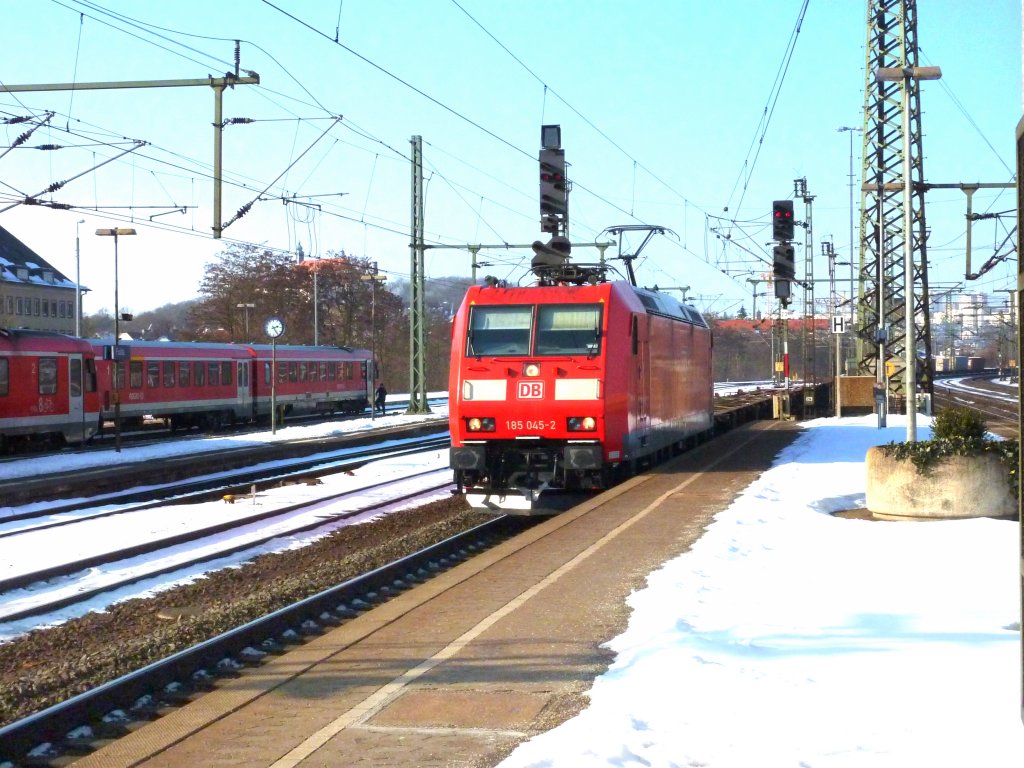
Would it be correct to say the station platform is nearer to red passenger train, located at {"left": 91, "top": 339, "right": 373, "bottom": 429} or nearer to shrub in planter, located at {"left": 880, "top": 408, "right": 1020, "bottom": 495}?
shrub in planter, located at {"left": 880, "top": 408, "right": 1020, "bottom": 495}

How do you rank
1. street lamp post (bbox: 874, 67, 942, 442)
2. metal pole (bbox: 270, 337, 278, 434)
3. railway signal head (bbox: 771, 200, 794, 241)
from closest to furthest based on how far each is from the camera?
1. street lamp post (bbox: 874, 67, 942, 442)
2. railway signal head (bbox: 771, 200, 794, 241)
3. metal pole (bbox: 270, 337, 278, 434)

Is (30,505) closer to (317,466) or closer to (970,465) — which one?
(317,466)

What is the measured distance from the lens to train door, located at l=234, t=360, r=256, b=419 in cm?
4150

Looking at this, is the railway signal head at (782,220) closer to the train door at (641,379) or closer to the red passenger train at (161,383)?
the train door at (641,379)

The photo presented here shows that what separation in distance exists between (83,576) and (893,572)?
7.75m

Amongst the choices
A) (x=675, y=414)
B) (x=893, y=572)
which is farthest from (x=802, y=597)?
(x=675, y=414)

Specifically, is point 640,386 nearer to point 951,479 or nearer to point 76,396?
point 951,479

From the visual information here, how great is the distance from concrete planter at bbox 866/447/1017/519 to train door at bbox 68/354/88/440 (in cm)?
2215

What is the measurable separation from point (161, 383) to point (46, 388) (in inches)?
327

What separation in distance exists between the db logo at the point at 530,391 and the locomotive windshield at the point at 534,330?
1.67ft

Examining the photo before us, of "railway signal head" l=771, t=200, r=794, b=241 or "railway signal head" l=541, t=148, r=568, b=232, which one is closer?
"railway signal head" l=541, t=148, r=568, b=232

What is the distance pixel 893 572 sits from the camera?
9938 millimetres

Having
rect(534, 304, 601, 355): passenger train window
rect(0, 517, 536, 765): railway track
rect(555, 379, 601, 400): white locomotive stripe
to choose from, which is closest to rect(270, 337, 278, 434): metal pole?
rect(534, 304, 601, 355): passenger train window

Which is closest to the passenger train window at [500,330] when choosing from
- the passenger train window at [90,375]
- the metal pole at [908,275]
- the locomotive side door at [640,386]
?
the locomotive side door at [640,386]
